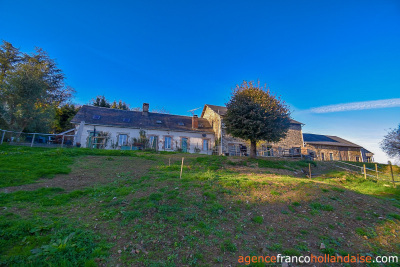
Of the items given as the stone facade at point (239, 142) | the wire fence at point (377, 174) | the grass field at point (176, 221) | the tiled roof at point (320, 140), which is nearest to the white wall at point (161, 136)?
the stone facade at point (239, 142)

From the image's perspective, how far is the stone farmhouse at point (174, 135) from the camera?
21438 mm

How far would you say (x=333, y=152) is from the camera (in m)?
31.3

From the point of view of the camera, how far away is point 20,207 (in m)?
5.67

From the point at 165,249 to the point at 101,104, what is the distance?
114ft

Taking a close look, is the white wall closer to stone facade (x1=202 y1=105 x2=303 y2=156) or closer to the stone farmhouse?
the stone farmhouse

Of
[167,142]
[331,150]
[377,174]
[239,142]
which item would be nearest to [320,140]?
[331,150]

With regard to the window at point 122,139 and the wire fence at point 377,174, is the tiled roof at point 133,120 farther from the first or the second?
the wire fence at point 377,174

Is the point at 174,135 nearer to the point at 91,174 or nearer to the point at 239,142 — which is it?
the point at 239,142

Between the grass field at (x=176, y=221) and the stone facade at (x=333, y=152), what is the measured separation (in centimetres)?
2492

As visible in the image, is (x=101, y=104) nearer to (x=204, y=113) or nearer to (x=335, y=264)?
(x=204, y=113)

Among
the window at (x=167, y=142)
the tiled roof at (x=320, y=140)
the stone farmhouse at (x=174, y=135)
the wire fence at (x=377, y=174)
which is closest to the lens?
the wire fence at (x=377, y=174)

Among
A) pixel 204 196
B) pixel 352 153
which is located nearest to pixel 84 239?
pixel 204 196

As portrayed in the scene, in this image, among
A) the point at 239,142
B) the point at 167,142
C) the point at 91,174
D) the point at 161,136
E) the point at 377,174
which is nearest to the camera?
the point at 91,174

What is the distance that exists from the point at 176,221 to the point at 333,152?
34.5m
